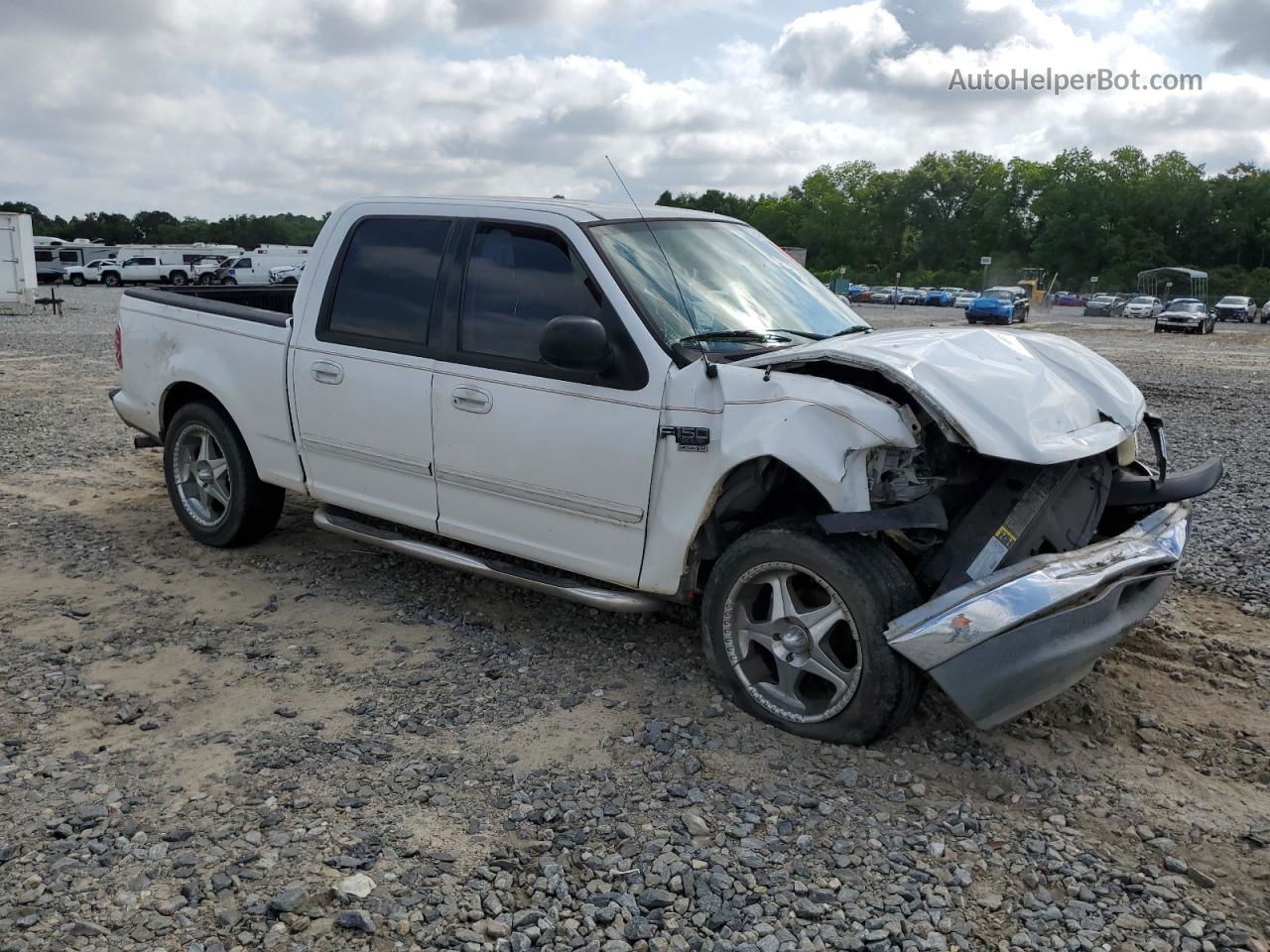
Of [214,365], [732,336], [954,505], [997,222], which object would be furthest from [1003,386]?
[997,222]

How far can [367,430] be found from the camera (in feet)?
16.3

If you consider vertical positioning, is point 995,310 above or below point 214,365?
below

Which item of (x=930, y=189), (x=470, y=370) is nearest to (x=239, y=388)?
(x=470, y=370)

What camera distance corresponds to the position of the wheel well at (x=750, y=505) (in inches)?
156

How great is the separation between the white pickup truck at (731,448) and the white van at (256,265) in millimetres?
43537

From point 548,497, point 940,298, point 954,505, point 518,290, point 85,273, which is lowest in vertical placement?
point 85,273

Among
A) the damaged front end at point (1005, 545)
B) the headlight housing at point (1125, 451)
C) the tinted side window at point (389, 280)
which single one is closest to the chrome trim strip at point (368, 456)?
the tinted side window at point (389, 280)

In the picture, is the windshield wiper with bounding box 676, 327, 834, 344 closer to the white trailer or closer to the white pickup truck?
the white pickup truck

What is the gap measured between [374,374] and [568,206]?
1.20 meters

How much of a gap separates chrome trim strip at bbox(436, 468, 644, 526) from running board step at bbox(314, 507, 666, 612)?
0.31 metres

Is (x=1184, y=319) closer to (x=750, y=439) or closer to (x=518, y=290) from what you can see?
(x=518, y=290)

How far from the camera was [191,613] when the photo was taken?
5098mm

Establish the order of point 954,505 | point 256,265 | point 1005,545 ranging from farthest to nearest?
point 256,265
point 954,505
point 1005,545

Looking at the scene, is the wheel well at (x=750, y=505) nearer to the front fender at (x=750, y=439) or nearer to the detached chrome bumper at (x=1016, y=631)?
the front fender at (x=750, y=439)
